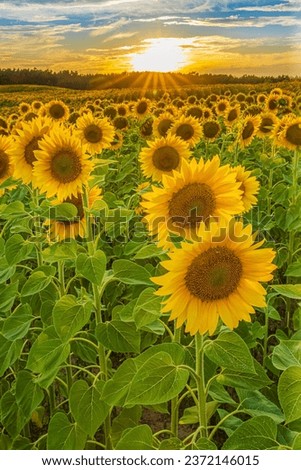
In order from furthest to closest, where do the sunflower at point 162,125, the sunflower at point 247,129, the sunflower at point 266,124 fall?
the sunflower at point 266,124 < the sunflower at point 162,125 < the sunflower at point 247,129

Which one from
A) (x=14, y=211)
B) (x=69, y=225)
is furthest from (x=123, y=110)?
(x=69, y=225)

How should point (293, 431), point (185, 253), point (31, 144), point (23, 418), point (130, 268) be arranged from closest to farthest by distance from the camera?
1. point (185, 253)
2. point (293, 431)
3. point (130, 268)
4. point (23, 418)
5. point (31, 144)

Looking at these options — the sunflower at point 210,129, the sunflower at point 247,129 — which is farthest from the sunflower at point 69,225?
the sunflower at point 210,129

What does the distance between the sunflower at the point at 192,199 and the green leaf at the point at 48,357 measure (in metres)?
0.49

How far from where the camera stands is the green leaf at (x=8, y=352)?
6.76 ft

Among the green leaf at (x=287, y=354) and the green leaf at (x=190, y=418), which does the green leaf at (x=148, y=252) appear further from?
the green leaf at (x=190, y=418)

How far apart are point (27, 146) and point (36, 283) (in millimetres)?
604

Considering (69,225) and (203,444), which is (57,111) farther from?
(203,444)

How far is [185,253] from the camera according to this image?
1398mm

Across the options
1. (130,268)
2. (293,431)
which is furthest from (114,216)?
(293,431)

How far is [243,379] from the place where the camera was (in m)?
1.64

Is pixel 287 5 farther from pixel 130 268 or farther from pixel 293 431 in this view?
pixel 293 431

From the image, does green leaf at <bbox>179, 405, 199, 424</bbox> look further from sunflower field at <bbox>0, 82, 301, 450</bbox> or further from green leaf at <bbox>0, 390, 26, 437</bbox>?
green leaf at <bbox>0, 390, 26, 437</bbox>
